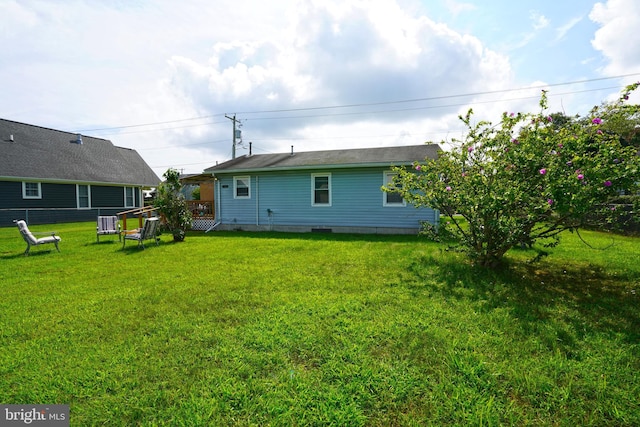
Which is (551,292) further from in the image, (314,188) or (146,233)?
(146,233)

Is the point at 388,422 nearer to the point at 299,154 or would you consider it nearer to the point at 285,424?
the point at 285,424

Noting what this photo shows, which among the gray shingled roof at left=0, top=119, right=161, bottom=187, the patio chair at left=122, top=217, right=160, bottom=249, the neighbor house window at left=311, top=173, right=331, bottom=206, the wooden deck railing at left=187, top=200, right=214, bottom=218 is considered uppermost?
the gray shingled roof at left=0, top=119, right=161, bottom=187

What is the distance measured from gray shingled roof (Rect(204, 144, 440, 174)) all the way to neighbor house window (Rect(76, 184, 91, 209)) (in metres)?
13.1

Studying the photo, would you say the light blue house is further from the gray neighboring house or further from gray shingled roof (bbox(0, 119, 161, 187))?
gray shingled roof (bbox(0, 119, 161, 187))

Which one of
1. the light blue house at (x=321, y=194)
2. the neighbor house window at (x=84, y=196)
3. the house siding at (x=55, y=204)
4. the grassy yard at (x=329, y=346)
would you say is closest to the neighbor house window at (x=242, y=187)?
the light blue house at (x=321, y=194)

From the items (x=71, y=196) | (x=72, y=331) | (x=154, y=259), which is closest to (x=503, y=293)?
(x=72, y=331)

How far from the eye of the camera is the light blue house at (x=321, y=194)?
441 inches

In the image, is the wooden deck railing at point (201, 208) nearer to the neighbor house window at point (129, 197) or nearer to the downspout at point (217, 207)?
the downspout at point (217, 207)

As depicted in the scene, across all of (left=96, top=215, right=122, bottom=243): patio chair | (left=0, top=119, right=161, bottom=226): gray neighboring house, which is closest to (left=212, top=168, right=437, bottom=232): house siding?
(left=96, top=215, right=122, bottom=243): patio chair

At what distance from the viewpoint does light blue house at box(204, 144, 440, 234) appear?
11.2 meters

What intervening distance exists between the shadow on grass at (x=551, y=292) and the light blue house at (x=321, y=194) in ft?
16.8

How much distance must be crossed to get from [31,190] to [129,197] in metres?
6.05

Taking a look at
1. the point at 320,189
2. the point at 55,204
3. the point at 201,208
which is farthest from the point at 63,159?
the point at 320,189

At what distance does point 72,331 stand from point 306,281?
3.05 m
